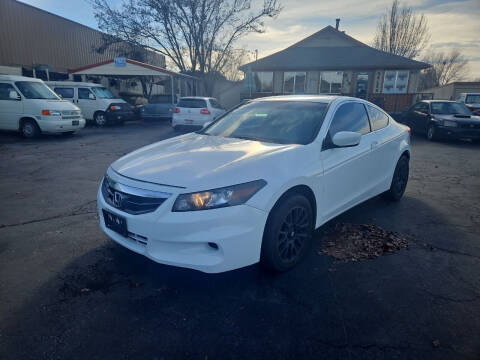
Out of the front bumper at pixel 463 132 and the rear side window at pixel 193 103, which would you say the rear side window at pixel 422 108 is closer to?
the front bumper at pixel 463 132

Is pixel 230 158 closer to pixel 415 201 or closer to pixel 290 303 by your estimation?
pixel 290 303

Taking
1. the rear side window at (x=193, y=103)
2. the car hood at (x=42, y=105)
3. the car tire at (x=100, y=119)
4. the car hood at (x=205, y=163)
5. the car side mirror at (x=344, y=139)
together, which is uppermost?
the rear side window at (x=193, y=103)

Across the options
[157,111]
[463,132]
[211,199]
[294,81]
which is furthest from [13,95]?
[294,81]

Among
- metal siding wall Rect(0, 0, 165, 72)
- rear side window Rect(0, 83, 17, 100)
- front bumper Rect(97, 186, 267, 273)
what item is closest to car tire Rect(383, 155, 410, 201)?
front bumper Rect(97, 186, 267, 273)

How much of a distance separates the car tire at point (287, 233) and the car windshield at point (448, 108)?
12242 mm

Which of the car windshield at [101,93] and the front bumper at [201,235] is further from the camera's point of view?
the car windshield at [101,93]

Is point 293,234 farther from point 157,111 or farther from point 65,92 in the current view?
point 65,92

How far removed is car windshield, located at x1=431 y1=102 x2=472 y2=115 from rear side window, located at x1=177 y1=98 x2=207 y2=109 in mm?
9315

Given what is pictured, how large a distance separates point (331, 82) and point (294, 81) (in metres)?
2.93

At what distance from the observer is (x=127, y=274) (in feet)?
9.37

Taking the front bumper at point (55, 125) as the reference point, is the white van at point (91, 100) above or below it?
above

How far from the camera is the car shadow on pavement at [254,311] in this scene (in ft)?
6.69

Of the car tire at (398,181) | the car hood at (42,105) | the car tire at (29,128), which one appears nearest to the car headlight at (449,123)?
the car tire at (398,181)

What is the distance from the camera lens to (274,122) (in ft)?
11.8
